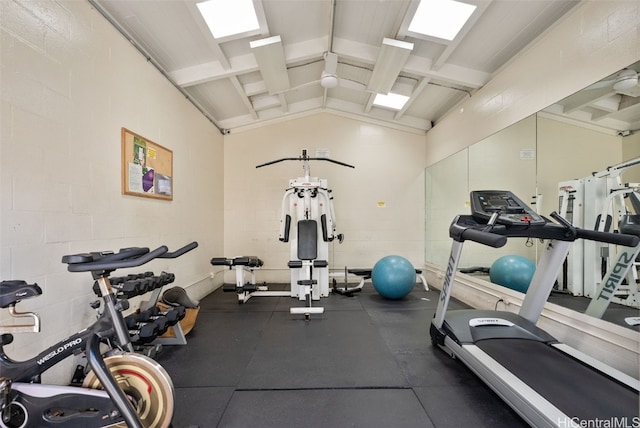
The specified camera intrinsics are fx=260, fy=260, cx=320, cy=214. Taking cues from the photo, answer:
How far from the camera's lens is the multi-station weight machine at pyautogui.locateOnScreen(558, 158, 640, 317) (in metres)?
2.18

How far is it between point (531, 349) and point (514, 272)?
55.3 inches

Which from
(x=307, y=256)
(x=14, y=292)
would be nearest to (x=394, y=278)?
(x=307, y=256)

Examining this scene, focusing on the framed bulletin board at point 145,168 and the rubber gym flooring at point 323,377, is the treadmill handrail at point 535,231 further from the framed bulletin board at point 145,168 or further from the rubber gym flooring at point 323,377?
the framed bulletin board at point 145,168

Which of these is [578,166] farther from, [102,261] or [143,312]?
[143,312]

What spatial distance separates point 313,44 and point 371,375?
3482 millimetres

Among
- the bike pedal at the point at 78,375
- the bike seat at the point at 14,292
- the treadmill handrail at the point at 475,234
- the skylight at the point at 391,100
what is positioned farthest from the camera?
the skylight at the point at 391,100

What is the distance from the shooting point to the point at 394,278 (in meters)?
3.75

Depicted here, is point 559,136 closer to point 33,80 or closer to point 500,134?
point 500,134

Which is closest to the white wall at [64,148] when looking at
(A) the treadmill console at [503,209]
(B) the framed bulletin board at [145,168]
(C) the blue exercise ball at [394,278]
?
(B) the framed bulletin board at [145,168]

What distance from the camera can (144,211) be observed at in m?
2.60

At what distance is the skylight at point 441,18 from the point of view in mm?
2326

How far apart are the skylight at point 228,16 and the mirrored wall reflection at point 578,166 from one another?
9.83ft

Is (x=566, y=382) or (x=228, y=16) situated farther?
(x=228, y=16)

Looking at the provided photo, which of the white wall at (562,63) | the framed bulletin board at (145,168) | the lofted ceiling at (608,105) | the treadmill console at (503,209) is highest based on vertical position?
the white wall at (562,63)
